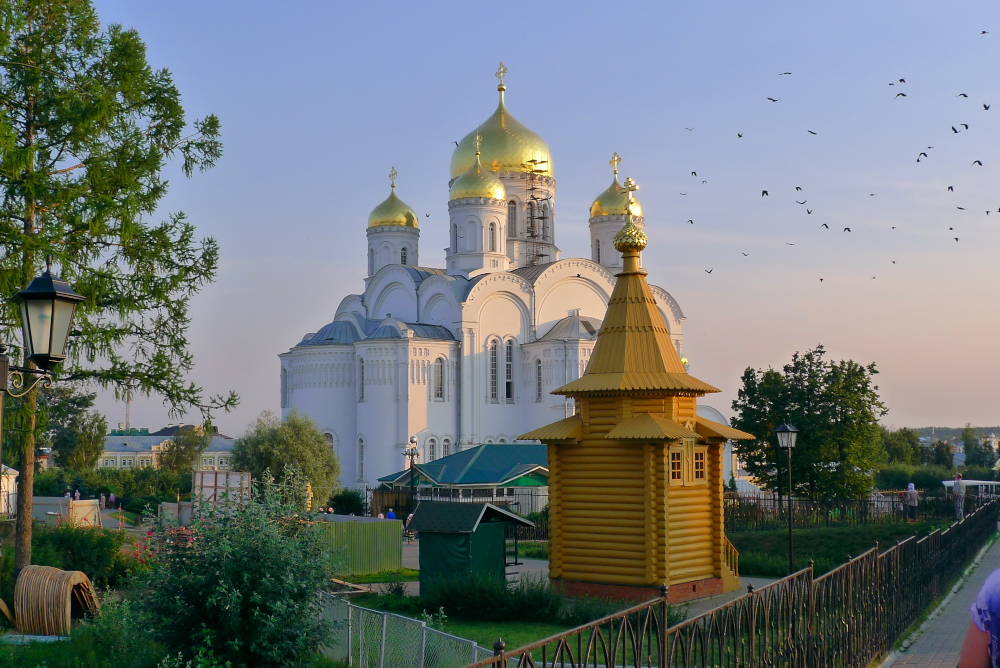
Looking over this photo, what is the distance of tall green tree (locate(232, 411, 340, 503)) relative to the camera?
3750 cm

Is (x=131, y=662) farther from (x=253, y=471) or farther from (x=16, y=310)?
(x=253, y=471)

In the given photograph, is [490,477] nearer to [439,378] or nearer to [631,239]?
[439,378]

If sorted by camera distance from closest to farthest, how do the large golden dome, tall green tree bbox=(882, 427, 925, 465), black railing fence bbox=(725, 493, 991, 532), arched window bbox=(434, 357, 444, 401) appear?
black railing fence bbox=(725, 493, 991, 532) < arched window bbox=(434, 357, 444, 401) < the large golden dome < tall green tree bbox=(882, 427, 925, 465)

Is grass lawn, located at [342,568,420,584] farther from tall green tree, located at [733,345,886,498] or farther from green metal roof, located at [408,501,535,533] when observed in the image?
tall green tree, located at [733,345,886,498]

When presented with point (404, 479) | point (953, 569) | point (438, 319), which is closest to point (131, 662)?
point (953, 569)

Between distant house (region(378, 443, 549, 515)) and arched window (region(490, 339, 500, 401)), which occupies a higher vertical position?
arched window (region(490, 339, 500, 401))

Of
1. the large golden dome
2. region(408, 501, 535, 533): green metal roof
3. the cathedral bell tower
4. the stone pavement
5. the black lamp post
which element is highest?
the large golden dome

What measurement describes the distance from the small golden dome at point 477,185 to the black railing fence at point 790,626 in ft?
111

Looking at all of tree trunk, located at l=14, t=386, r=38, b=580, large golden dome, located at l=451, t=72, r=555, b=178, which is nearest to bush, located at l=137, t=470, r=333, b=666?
tree trunk, located at l=14, t=386, r=38, b=580

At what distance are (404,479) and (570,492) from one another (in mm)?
22039

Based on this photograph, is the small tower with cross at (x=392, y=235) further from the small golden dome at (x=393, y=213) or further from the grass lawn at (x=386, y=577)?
the grass lawn at (x=386, y=577)

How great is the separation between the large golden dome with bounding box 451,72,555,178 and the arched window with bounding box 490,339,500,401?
914 cm

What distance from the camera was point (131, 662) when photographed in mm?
9844

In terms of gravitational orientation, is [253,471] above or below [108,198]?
below
